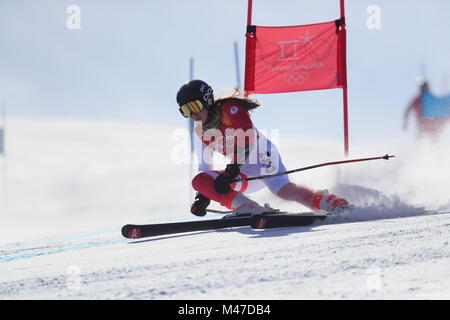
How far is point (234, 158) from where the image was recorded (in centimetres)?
412

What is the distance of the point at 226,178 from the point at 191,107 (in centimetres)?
66

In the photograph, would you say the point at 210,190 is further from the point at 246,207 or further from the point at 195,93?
the point at 195,93

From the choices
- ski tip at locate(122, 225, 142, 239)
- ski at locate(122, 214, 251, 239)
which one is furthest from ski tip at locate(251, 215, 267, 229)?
ski tip at locate(122, 225, 142, 239)

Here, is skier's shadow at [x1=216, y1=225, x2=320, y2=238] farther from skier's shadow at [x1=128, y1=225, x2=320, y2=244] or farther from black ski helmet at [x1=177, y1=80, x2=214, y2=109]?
black ski helmet at [x1=177, y1=80, x2=214, y2=109]

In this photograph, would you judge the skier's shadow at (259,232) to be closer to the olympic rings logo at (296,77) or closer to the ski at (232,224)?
the ski at (232,224)

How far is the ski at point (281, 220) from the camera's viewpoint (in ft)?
12.7

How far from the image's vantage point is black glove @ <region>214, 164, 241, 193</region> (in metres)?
4.06

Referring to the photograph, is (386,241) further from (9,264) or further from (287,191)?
(9,264)

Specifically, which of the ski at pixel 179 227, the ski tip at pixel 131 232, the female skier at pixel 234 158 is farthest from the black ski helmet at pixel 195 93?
the ski tip at pixel 131 232

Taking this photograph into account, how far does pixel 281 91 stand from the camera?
254 inches

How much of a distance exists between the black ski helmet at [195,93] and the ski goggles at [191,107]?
2 centimetres

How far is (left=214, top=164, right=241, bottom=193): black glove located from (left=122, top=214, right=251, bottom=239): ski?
25 cm

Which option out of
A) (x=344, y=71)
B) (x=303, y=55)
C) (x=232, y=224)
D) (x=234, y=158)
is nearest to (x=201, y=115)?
(x=234, y=158)
